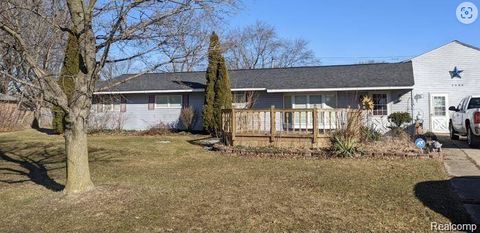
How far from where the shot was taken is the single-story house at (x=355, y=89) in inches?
855

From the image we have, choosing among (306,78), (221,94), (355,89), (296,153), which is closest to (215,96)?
(221,94)

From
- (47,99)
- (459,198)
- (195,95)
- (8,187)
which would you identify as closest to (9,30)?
(47,99)

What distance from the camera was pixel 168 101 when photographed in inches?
992

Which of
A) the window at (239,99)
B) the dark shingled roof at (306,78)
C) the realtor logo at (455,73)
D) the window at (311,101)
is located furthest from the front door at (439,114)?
the window at (239,99)

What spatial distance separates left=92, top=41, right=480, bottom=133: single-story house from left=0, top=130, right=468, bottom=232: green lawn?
35.4 ft

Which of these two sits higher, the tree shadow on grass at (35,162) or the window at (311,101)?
the window at (311,101)

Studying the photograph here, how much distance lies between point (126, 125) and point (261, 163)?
15990 mm

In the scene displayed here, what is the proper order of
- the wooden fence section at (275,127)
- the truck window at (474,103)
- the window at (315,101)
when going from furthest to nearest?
the window at (315,101)
the truck window at (474,103)
the wooden fence section at (275,127)

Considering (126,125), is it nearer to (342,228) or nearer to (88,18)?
(88,18)

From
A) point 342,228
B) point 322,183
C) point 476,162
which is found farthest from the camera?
point 476,162

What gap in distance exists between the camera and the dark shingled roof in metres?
21.5

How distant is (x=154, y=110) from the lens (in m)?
25.3

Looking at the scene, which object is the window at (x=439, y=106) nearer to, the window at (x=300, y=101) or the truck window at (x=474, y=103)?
the window at (x=300, y=101)

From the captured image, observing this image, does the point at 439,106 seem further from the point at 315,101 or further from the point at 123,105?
the point at 123,105
